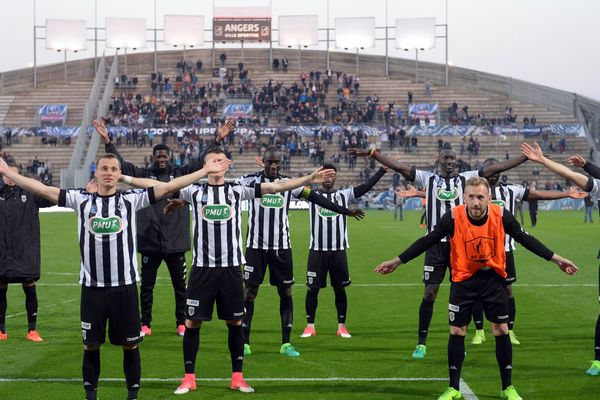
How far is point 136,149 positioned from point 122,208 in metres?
53.3

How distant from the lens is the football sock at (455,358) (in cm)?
873

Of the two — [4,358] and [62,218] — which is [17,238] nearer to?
[4,358]

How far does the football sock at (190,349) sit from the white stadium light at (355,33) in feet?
228

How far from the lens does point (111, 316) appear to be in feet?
27.7

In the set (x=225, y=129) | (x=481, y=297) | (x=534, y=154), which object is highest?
(x=225, y=129)

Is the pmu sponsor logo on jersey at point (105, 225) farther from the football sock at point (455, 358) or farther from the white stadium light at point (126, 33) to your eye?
the white stadium light at point (126, 33)

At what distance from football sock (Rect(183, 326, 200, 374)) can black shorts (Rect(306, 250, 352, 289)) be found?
142 inches

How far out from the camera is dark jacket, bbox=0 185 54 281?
39.7ft

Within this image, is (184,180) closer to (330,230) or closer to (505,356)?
(505,356)

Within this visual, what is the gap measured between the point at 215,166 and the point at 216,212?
96cm

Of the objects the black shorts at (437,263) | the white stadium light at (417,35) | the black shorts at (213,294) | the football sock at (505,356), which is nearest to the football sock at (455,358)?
the football sock at (505,356)

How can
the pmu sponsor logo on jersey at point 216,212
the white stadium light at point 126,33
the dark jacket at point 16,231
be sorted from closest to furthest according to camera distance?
the pmu sponsor logo on jersey at point 216,212 → the dark jacket at point 16,231 → the white stadium light at point 126,33

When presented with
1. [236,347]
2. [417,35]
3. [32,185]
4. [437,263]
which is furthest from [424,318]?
[417,35]

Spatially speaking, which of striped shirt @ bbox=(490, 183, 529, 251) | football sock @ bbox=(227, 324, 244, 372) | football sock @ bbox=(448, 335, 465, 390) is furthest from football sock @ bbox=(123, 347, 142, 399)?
striped shirt @ bbox=(490, 183, 529, 251)
